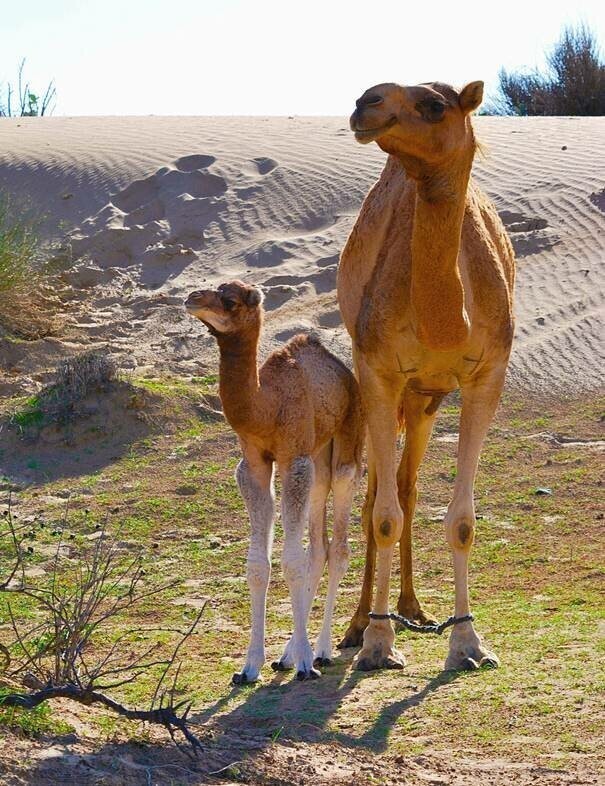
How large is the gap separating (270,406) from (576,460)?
4.85 metres

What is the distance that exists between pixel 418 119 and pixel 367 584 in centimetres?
294

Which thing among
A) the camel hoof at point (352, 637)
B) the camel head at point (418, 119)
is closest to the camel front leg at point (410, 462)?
the camel hoof at point (352, 637)

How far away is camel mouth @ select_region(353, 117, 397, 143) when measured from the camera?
5672 millimetres

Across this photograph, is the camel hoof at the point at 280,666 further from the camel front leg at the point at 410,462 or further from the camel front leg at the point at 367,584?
the camel front leg at the point at 410,462

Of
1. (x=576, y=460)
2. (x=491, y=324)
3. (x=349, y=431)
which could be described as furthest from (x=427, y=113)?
(x=576, y=460)

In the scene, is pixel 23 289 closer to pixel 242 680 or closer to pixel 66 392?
pixel 66 392

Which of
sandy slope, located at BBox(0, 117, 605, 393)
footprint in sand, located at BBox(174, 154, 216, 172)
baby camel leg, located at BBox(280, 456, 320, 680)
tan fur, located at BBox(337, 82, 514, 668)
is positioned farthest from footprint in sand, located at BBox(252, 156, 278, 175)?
baby camel leg, located at BBox(280, 456, 320, 680)

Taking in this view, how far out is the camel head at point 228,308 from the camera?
6.52 metres

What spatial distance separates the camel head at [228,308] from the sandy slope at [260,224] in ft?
18.3

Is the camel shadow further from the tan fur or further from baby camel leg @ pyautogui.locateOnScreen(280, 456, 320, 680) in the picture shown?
the tan fur

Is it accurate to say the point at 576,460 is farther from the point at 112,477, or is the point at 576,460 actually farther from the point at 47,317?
the point at 47,317

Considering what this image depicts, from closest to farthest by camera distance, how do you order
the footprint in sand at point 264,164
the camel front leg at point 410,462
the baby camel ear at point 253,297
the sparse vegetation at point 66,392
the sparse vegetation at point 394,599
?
1. the sparse vegetation at point 394,599
2. the baby camel ear at point 253,297
3. the camel front leg at point 410,462
4. the sparse vegetation at point 66,392
5. the footprint in sand at point 264,164

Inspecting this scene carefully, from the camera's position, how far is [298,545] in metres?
6.88

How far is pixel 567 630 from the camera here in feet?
23.6
